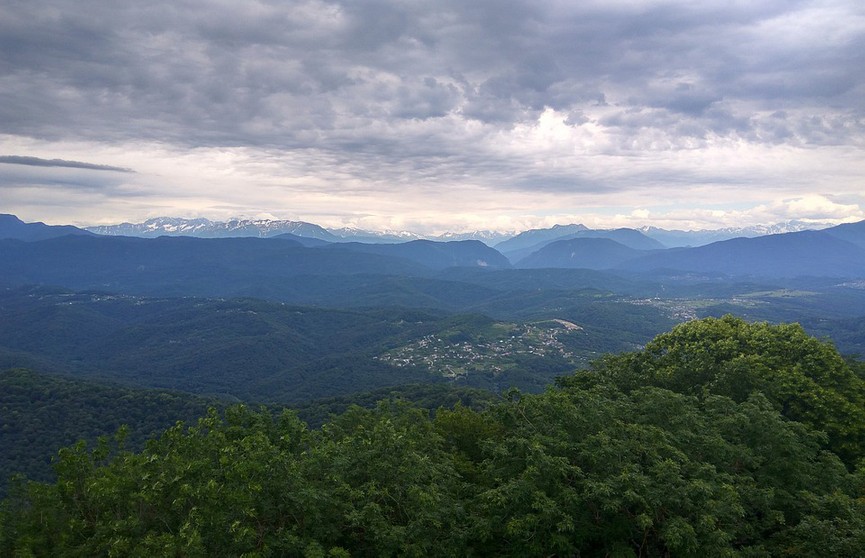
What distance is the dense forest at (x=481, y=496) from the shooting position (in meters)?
17.7

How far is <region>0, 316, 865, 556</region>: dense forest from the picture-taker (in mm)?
17656

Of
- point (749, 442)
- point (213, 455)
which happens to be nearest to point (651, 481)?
point (749, 442)

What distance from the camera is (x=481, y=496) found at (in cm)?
2109

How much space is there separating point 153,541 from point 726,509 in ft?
67.4

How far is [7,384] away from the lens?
160375 millimetres

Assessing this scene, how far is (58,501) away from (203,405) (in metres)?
148

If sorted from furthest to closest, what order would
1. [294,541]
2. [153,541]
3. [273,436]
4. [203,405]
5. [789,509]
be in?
1. [203,405]
2. [273,436]
3. [789,509]
4. [294,541]
5. [153,541]

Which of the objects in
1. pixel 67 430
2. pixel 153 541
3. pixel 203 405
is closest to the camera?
pixel 153 541

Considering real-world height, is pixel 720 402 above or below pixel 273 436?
above

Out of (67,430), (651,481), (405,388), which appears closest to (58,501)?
(651,481)

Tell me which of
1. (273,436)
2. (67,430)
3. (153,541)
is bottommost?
(67,430)

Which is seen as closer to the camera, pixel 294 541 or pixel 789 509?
pixel 294 541

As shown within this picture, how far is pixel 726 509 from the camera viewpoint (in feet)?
61.4

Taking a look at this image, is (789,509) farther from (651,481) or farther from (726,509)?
(651,481)
